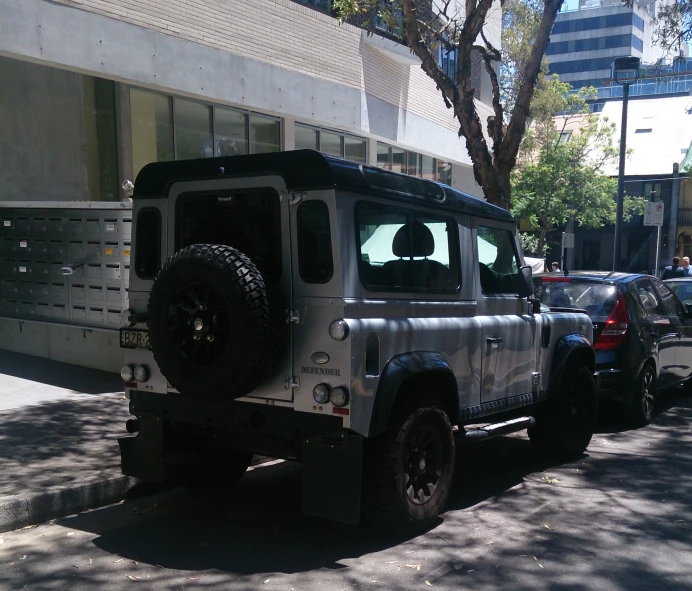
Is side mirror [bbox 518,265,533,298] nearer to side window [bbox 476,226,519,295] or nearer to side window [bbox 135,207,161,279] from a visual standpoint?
side window [bbox 476,226,519,295]

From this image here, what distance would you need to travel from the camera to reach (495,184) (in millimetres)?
11758

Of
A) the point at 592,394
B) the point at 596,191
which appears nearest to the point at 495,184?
the point at 592,394

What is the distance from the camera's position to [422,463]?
509cm

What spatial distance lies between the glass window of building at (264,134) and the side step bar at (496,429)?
1017 centimetres

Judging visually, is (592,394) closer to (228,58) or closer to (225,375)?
(225,375)

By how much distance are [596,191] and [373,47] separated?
20884 millimetres

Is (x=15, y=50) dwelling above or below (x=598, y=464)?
above

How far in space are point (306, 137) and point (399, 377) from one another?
12.6m

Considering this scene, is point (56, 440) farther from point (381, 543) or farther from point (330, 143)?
point (330, 143)

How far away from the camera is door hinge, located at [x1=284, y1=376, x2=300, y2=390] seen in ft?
15.1

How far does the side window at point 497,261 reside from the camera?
596 centimetres

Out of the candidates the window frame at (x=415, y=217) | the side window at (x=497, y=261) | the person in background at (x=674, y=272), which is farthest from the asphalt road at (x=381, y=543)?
the person in background at (x=674, y=272)

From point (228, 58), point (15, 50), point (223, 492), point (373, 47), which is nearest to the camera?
point (223, 492)

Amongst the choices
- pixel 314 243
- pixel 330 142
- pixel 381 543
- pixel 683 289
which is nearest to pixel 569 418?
pixel 381 543
